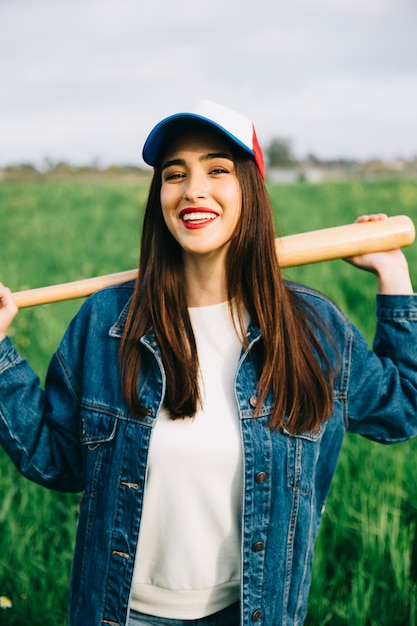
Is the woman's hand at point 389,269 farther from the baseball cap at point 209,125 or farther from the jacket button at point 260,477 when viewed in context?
the jacket button at point 260,477

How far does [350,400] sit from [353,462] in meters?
1.40

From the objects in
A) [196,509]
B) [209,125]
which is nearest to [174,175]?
[209,125]

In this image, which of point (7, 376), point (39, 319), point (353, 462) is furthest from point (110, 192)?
point (7, 376)

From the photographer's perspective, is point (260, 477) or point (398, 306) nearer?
point (260, 477)

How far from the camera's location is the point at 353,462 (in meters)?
2.77

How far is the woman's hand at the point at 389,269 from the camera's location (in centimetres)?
159

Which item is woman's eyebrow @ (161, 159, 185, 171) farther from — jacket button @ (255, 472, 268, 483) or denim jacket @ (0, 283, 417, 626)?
jacket button @ (255, 472, 268, 483)

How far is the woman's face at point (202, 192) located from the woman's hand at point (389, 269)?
1.32 feet

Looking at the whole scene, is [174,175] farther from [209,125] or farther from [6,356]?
[6,356]

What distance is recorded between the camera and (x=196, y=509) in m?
1.38

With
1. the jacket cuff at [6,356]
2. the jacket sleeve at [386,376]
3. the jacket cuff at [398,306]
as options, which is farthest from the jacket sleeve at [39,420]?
the jacket cuff at [398,306]

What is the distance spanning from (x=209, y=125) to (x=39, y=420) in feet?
2.53

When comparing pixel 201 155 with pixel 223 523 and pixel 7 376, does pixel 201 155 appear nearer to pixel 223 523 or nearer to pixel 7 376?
pixel 7 376

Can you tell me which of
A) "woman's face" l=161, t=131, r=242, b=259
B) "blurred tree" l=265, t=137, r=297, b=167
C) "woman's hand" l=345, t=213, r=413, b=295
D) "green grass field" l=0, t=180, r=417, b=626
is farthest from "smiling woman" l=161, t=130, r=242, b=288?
"blurred tree" l=265, t=137, r=297, b=167
